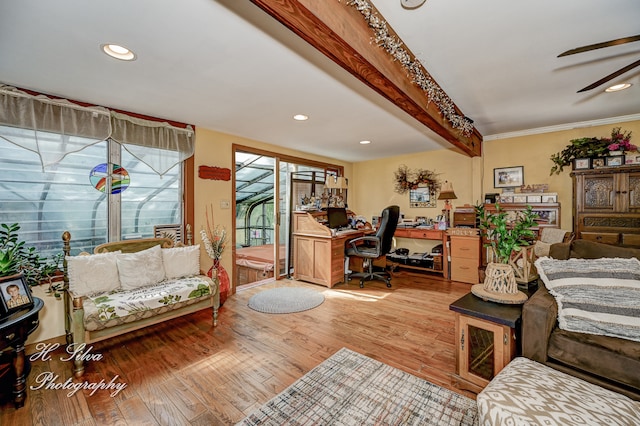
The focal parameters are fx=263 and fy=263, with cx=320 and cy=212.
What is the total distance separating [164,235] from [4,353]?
5.34ft

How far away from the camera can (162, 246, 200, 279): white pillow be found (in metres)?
2.80

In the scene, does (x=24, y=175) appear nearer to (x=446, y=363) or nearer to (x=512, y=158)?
(x=446, y=363)

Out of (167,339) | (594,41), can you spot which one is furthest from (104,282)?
(594,41)

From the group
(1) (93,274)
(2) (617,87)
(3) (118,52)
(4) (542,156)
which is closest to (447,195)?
(4) (542,156)

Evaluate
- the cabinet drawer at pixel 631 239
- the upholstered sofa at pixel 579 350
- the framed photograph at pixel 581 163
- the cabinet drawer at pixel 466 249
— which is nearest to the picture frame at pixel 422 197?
the cabinet drawer at pixel 466 249

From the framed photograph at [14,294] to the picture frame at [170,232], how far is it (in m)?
1.21

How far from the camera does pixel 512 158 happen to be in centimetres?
407

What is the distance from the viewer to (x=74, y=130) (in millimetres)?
2498

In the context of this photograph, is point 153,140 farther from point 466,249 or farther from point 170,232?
point 466,249

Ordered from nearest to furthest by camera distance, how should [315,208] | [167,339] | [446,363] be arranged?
1. [446,363]
2. [167,339]
3. [315,208]

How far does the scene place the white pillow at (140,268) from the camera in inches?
97.6

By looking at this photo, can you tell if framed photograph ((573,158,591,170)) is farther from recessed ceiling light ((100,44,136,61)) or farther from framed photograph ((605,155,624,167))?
recessed ceiling light ((100,44,136,61))

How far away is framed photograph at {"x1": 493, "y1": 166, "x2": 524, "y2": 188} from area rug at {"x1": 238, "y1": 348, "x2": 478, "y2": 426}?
3.55m

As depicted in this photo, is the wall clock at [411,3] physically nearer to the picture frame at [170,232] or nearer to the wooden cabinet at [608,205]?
the picture frame at [170,232]
